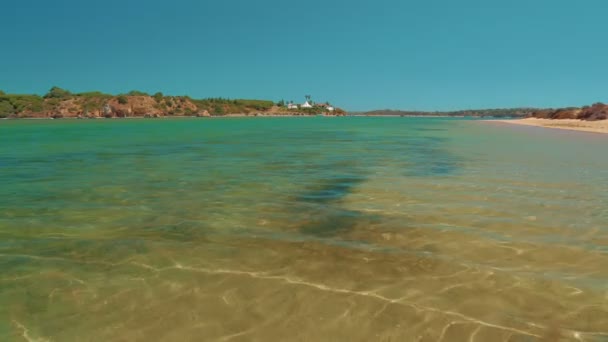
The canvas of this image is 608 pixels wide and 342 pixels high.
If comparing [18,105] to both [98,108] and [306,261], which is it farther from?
[306,261]

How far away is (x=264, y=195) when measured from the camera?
397 inches

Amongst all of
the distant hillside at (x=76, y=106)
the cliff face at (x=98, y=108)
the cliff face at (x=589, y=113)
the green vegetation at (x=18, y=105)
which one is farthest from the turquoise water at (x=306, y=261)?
the green vegetation at (x=18, y=105)

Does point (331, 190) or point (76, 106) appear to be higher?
point (76, 106)

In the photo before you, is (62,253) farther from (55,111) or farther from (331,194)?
(55,111)

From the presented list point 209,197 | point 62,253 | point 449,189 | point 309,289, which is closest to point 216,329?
point 309,289

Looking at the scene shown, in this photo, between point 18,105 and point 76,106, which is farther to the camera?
point 76,106

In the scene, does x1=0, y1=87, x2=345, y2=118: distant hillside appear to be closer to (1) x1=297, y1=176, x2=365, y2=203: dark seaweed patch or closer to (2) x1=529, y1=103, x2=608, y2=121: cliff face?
(2) x1=529, y1=103, x2=608, y2=121: cliff face

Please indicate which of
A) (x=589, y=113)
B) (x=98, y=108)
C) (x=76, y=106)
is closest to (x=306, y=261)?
(x=589, y=113)

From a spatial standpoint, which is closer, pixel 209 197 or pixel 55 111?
pixel 209 197

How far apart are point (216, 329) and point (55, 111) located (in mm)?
212299

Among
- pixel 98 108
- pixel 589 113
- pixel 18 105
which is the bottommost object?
pixel 589 113

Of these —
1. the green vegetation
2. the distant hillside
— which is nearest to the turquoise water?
the distant hillside

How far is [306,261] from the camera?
557 cm

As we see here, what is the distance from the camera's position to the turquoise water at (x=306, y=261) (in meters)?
3.92
